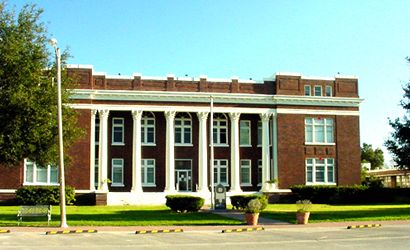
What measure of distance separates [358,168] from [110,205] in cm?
2377

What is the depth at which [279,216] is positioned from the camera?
104 ft

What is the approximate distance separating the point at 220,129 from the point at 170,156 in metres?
6.20

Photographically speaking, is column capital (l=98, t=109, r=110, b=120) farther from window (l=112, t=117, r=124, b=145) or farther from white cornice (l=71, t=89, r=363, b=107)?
window (l=112, t=117, r=124, b=145)

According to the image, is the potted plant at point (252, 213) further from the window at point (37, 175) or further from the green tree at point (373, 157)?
the green tree at point (373, 157)

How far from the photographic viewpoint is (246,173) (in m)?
52.7

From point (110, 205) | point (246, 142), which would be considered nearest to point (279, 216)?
point (110, 205)

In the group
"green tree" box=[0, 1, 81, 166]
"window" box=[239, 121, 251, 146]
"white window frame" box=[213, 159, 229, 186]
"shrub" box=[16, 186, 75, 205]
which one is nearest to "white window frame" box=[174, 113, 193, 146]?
"white window frame" box=[213, 159, 229, 186]

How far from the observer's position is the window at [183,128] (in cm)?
5194

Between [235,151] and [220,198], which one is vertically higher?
[235,151]

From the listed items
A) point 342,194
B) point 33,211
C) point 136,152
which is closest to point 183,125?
point 136,152

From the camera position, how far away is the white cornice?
48.3 metres

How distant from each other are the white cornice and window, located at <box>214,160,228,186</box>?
19.2 feet

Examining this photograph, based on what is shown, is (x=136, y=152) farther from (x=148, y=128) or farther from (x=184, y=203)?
(x=184, y=203)

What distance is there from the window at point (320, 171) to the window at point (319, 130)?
6.14ft
